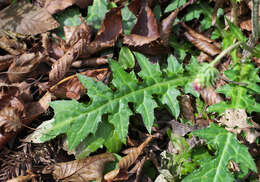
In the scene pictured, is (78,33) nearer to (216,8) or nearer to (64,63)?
(64,63)

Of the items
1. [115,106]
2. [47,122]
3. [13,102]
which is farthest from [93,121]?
[13,102]

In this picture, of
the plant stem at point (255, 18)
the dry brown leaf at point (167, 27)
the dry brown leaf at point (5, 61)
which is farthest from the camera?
the dry brown leaf at point (167, 27)

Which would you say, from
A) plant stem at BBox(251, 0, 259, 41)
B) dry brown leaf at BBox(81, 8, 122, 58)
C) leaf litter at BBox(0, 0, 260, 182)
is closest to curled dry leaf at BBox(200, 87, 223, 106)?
leaf litter at BBox(0, 0, 260, 182)

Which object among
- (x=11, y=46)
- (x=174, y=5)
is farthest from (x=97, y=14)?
(x=11, y=46)

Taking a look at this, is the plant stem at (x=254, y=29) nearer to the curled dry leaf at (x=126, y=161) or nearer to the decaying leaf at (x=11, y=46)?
the curled dry leaf at (x=126, y=161)

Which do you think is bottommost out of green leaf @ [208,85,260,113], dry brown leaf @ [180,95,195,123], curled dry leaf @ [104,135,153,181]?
curled dry leaf @ [104,135,153,181]

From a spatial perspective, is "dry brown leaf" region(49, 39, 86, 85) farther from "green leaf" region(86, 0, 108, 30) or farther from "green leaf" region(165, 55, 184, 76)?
"green leaf" region(165, 55, 184, 76)

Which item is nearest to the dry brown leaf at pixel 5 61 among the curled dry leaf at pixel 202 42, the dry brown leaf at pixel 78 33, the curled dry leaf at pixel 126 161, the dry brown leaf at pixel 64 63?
the dry brown leaf at pixel 64 63
